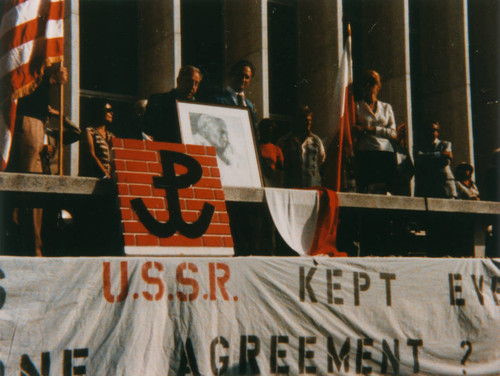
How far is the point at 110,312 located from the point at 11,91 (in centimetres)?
270

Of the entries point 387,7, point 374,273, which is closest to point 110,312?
point 374,273

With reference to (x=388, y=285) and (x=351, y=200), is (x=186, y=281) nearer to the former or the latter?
(x=388, y=285)

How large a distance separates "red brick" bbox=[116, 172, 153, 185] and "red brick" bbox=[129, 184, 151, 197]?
0.13ft

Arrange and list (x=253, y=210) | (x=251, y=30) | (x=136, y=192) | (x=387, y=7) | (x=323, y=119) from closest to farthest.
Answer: (x=136, y=192) < (x=253, y=210) < (x=251, y=30) < (x=323, y=119) < (x=387, y=7)

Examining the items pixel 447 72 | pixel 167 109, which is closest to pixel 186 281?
pixel 167 109

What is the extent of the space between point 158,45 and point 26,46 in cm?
433

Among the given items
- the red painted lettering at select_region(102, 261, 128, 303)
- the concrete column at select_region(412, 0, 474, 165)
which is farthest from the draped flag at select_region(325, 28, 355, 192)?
the concrete column at select_region(412, 0, 474, 165)

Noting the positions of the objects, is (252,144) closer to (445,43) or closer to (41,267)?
(41,267)

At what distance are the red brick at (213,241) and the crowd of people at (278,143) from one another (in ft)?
4.05

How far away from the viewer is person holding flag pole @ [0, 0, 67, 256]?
24.9ft

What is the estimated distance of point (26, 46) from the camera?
7.80 meters

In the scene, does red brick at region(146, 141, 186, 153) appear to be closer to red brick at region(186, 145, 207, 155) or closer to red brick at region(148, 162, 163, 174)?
red brick at region(186, 145, 207, 155)

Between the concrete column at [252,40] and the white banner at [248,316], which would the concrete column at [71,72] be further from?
the white banner at [248,316]

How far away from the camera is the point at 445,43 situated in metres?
15.7
